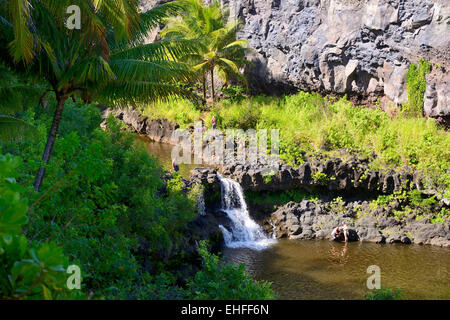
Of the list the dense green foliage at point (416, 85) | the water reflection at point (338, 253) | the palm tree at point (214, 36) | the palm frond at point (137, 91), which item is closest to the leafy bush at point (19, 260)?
the palm frond at point (137, 91)

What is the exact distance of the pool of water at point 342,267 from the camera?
39.3ft

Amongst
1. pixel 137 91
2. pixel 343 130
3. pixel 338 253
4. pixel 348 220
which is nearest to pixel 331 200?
pixel 348 220

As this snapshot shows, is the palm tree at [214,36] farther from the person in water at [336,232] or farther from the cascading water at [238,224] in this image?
the person in water at [336,232]

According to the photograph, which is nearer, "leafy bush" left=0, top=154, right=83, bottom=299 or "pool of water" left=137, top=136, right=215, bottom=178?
"leafy bush" left=0, top=154, right=83, bottom=299

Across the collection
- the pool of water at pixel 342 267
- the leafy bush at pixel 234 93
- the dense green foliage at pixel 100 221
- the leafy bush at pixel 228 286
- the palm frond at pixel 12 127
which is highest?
the leafy bush at pixel 234 93

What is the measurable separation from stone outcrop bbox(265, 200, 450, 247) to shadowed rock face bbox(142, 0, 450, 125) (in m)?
6.44

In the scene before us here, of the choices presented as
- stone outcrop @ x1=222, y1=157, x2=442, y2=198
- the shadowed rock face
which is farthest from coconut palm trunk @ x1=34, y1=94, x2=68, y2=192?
the shadowed rock face

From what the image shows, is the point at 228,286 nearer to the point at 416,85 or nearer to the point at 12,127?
the point at 12,127

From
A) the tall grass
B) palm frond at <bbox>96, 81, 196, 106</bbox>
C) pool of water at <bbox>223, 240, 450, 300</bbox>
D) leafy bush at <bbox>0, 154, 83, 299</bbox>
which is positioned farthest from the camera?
the tall grass

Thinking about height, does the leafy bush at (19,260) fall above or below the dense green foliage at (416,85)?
below

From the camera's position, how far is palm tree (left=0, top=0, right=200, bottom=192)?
8188 mm

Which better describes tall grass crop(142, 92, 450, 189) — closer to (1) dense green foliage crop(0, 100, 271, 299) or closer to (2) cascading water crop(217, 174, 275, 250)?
(2) cascading water crop(217, 174, 275, 250)

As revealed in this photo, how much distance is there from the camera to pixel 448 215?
16188 millimetres
